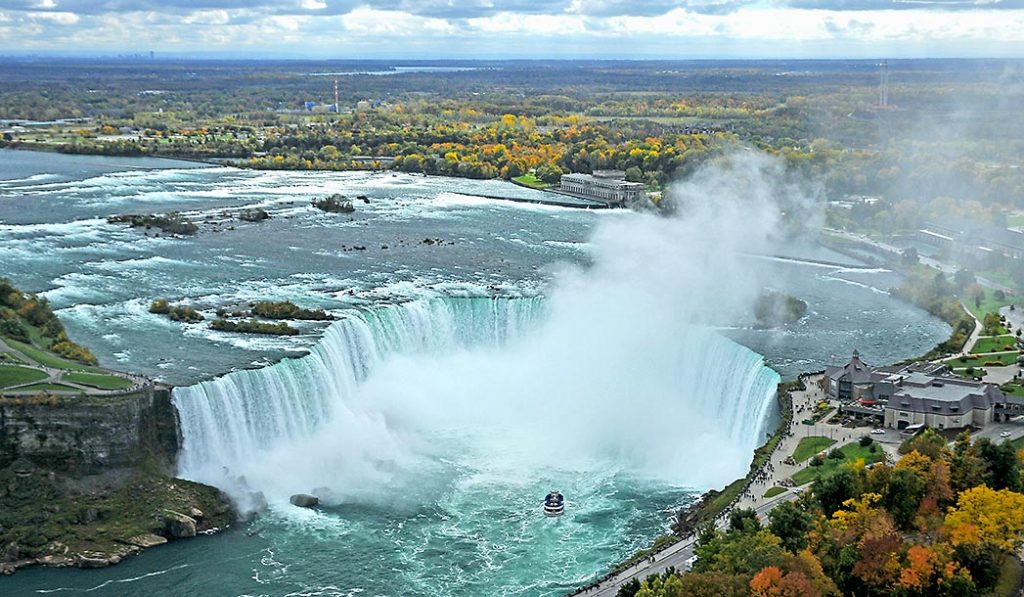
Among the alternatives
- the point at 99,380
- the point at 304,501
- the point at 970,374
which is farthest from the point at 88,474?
the point at 970,374

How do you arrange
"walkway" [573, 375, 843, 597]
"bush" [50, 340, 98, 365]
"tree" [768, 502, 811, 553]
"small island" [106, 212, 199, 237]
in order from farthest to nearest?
"small island" [106, 212, 199, 237] < "bush" [50, 340, 98, 365] < "walkway" [573, 375, 843, 597] < "tree" [768, 502, 811, 553]

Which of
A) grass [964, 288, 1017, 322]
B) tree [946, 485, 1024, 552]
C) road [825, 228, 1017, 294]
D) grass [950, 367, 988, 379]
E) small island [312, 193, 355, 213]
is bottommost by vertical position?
road [825, 228, 1017, 294]

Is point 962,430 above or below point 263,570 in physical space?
above

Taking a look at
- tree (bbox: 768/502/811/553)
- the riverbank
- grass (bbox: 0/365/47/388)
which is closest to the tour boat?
the riverbank

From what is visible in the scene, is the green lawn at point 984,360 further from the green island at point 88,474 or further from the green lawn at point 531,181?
the green lawn at point 531,181

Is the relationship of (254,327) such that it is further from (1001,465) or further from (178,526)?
(1001,465)

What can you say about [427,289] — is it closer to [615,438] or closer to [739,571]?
[615,438]

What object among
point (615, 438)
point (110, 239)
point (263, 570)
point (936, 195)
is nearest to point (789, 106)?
point (936, 195)

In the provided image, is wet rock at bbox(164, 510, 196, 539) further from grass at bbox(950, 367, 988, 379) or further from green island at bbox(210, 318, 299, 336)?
grass at bbox(950, 367, 988, 379)
